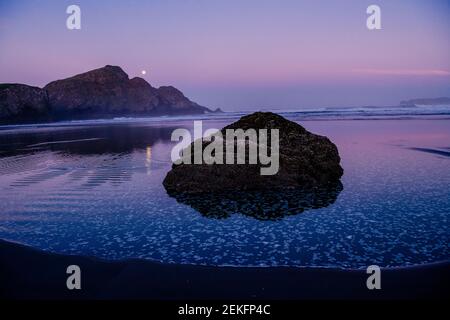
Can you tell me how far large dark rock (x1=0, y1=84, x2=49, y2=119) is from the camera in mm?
99438

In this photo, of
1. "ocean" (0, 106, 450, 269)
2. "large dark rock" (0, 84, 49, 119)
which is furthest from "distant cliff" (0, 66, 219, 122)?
"ocean" (0, 106, 450, 269)

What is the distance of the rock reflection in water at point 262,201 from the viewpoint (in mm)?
11062

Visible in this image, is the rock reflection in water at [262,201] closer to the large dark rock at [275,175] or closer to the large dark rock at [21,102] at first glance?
the large dark rock at [275,175]

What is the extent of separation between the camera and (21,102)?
342ft

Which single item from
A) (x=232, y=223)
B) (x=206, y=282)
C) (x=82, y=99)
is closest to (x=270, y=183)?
(x=232, y=223)

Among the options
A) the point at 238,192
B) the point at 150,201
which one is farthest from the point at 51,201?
the point at 238,192

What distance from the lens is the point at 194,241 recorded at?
8.88 metres

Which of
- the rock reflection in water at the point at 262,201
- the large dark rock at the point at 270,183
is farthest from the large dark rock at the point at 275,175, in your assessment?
the rock reflection in water at the point at 262,201

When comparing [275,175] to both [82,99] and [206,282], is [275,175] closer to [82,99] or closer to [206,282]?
[206,282]

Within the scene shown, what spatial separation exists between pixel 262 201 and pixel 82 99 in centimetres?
15824

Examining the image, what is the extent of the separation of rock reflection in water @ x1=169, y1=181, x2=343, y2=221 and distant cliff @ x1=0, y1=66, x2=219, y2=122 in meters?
104
